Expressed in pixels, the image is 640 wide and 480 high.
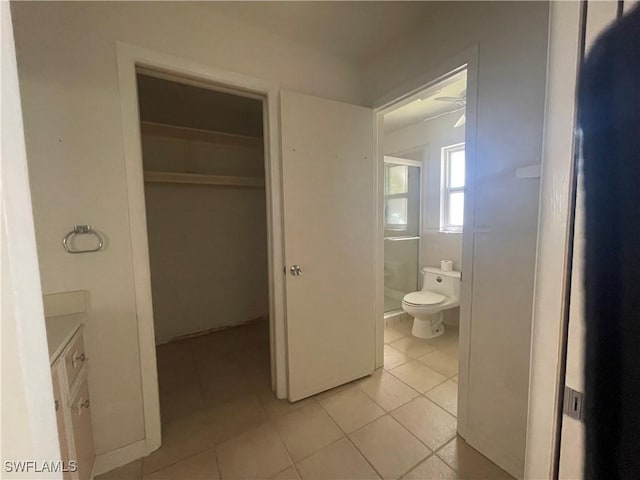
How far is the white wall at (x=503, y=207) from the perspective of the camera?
1212 mm

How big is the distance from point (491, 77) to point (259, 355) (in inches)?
106

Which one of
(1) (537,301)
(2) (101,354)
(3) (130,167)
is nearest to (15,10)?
(3) (130,167)

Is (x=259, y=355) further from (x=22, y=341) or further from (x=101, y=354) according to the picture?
(x=22, y=341)

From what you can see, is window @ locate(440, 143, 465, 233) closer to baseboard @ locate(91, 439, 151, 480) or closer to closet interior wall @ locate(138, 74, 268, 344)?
closet interior wall @ locate(138, 74, 268, 344)

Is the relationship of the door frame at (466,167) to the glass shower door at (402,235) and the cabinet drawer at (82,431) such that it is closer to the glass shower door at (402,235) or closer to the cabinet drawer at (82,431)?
the glass shower door at (402,235)

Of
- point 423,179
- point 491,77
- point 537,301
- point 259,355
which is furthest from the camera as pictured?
point 423,179

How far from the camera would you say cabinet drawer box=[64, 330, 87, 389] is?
1063 mm

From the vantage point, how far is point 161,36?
142 cm

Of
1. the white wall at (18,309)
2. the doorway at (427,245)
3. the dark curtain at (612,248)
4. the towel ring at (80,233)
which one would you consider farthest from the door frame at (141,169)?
the dark curtain at (612,248)

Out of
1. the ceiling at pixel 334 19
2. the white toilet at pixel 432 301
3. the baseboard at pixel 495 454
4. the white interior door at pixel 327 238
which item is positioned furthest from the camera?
the white toilet at pixel 432 301

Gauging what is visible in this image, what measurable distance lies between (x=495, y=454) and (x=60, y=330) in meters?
2.16

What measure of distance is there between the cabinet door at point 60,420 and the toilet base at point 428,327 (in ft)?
8.78

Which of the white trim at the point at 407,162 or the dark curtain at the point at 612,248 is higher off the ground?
the white trim at the point at 407,162

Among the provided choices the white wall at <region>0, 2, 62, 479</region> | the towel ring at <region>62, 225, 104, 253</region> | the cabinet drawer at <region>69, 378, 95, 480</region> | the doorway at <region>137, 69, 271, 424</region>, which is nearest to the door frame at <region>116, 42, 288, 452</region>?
the towel ring at <region>62, 225, 104, 253</region>
